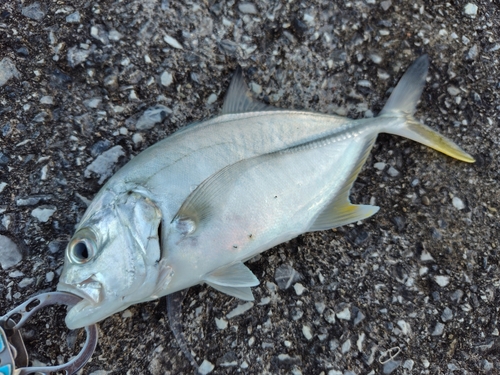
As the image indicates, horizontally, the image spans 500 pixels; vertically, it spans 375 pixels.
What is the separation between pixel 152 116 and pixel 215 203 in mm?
644

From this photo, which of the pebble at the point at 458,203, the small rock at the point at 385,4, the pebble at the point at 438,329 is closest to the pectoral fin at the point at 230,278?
the pebble at the point at 438,329

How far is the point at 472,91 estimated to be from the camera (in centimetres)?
206

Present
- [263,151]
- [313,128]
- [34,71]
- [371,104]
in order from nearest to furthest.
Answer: [263,151] → [313,128] → [34,71] → [371,104]

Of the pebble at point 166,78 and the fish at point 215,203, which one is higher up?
the pebble at point 166,78

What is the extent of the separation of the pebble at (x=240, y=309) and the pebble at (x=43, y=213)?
87 centimetres

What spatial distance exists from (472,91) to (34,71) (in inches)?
83.8

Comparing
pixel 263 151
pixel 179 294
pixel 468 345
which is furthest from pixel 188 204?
pixel 468 345

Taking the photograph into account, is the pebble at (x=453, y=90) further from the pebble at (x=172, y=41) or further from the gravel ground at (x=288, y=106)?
the pebble at (x=172, y=41)

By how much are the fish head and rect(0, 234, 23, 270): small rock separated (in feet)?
1.51

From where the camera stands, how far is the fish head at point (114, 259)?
130 cm

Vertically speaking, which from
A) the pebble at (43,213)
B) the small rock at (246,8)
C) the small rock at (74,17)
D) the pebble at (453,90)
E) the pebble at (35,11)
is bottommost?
the pebble at (43,213)

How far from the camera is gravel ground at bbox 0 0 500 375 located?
65.9 inches

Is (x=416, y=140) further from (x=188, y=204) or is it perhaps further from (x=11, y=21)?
(x=11, y=21)

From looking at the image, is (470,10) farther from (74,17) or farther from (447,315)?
(74,17)
